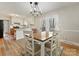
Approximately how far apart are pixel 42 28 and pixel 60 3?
499 mm

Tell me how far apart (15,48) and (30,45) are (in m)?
0.25

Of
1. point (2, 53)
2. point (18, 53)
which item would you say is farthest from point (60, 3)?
point (2, 53)

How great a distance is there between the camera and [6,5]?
65.4 inches

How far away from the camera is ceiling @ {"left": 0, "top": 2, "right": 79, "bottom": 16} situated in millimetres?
1664

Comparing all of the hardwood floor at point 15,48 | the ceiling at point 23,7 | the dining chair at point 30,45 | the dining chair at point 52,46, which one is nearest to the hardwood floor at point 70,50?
the hardwood floor at point 15,48

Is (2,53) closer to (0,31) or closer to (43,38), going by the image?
(0,31)

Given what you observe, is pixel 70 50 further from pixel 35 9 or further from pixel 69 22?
→ pixel 35 9

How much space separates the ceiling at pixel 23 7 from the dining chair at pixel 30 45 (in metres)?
0.34

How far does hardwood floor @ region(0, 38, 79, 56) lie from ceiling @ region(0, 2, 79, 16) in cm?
47

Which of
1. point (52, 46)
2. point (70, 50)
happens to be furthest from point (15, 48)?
point (70, 50)

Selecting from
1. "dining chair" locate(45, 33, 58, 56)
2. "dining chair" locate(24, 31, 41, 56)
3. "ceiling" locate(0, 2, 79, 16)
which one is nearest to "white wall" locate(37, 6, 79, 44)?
"ceiling" locate(0, 2, 79, 16)

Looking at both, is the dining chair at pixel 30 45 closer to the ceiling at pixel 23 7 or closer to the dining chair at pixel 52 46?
the dining chair at pixel 52 46

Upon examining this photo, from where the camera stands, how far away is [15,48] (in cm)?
172

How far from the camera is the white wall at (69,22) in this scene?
1.67 m
